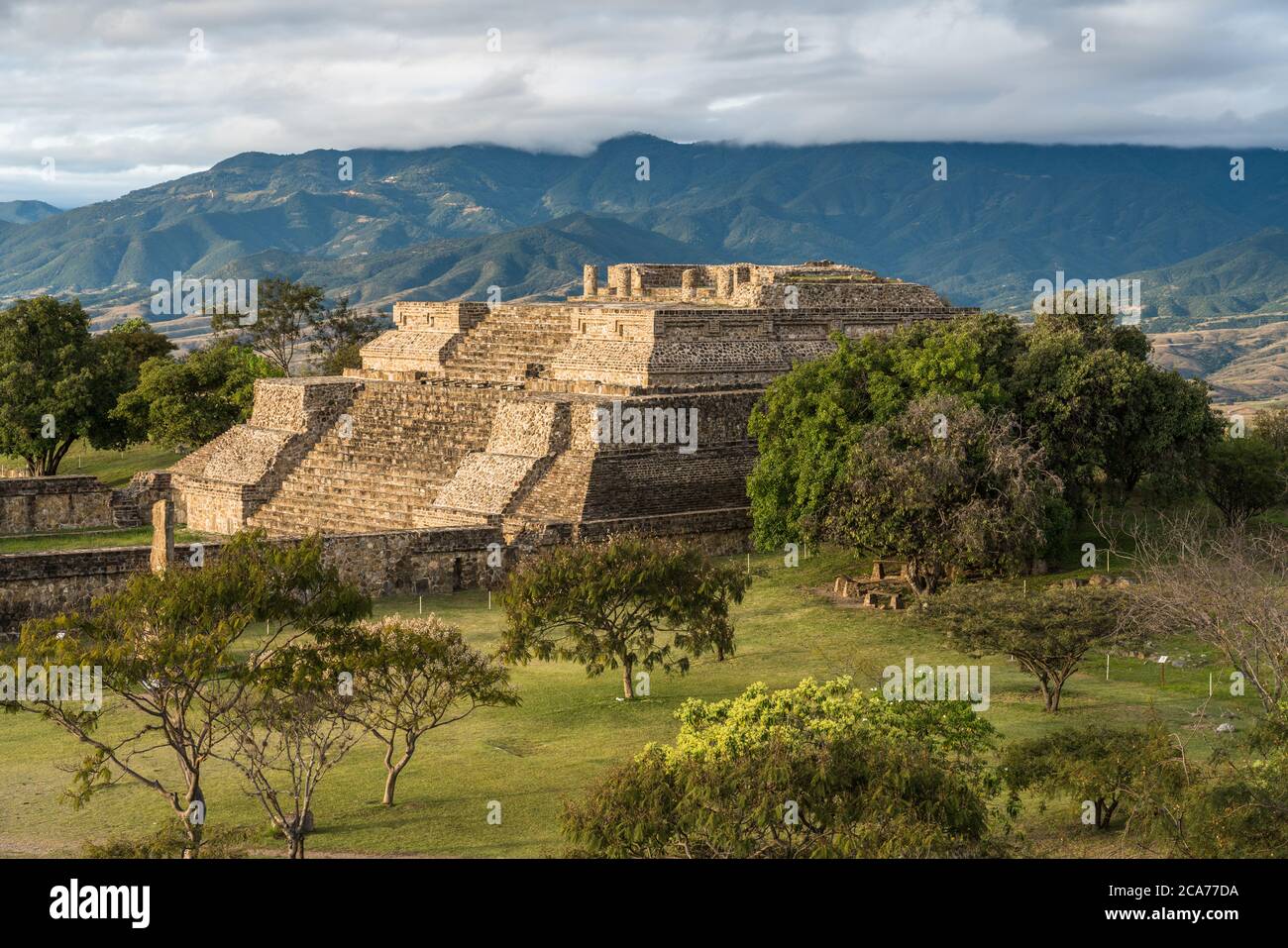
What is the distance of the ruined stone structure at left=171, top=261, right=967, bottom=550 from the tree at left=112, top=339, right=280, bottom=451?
5.73 metres

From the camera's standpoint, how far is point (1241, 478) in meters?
29.2

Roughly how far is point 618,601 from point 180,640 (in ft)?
22.6

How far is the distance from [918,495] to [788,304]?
38.9 ft

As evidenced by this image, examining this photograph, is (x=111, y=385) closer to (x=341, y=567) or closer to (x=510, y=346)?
(x=510, y=346)

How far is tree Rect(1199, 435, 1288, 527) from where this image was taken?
1144 inches

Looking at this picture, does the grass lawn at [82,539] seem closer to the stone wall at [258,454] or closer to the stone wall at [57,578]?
the stone wall at [258,454]

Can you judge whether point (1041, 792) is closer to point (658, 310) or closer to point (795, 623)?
point (795, 623)

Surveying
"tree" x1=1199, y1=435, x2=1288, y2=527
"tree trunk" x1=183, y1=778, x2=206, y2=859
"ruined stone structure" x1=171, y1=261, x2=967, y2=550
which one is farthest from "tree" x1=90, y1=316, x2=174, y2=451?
"tree trunk" x1=183, y1=778, x2=206, y2=859

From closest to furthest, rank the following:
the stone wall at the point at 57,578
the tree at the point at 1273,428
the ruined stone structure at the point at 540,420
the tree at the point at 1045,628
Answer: the tree at the point at 1045,628, the stone wall at the point at 57,578, the ruined stone structure at the point at 540,420, the tree at the point at 1273,428

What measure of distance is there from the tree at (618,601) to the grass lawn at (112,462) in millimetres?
25710

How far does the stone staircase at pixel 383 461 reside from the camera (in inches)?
1257

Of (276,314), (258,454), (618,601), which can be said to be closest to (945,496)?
(618,601)

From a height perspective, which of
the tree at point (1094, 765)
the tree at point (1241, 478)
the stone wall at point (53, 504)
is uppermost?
the tree at point (1241, 478)

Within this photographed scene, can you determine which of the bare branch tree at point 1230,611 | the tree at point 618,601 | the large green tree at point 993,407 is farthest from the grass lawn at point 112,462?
the bare branch tree at point 1230,611
